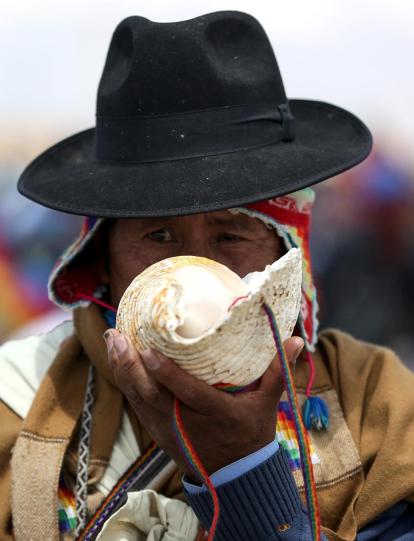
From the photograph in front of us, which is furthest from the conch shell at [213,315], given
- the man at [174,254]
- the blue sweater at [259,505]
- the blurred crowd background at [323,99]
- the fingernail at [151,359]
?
the blurred crowd background at [323,99]

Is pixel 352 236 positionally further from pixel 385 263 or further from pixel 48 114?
pixel 48 114

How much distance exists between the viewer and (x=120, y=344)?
58.0 inches

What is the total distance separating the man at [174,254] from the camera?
6.36 ft

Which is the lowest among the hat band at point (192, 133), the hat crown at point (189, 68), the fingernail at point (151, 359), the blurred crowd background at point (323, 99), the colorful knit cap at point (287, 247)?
the blurred crowd background at point (323, 99)

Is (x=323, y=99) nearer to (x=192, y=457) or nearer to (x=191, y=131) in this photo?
(x=191, y=131)

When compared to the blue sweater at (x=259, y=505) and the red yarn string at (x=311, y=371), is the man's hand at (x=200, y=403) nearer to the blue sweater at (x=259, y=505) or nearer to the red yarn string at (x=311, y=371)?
the blue sweater at (x=259, y=505)

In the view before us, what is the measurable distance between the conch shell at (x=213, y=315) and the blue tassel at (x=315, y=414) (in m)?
0.69

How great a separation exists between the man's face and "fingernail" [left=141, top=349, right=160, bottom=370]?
59 centimetres

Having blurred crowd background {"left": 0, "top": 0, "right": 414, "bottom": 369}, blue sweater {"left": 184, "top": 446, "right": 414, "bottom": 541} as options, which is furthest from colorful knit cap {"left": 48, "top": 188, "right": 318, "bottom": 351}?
blurred crowd background {"left": 0, "top": 0, "right": 414, "bottom": 369}

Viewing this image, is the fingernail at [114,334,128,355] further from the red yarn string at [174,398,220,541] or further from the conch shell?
the red yarn string at [174,398,220,541]

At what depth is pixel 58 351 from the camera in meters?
2.35

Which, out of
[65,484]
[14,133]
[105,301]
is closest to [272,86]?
[105,301]

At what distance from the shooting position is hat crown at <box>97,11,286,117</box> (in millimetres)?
1999

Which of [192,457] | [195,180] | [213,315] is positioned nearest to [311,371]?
[195,180]
